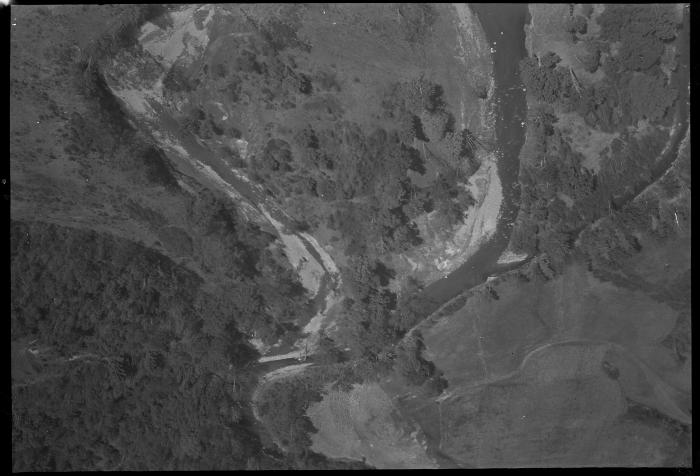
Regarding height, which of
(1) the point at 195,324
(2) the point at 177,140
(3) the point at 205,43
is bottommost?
(1) the point at 195,324

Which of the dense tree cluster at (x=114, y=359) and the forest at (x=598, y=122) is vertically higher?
the forest at (x=598, y=122)

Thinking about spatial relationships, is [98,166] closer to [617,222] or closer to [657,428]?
[617,222]

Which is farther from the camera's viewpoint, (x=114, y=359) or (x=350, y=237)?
(x=350, y=237)

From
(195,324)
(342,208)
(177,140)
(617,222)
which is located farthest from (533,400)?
(177,140)

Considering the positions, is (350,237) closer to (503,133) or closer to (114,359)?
(503,133)

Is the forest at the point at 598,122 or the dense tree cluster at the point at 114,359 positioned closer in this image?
the dense tree cluster at the point at 114,359

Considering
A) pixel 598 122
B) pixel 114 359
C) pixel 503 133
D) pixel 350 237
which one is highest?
pixel 598 122

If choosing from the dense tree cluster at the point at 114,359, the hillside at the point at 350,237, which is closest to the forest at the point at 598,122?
the hillside at the point at 350,237

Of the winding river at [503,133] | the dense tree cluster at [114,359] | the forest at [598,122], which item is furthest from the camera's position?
the winding river at [503,133]

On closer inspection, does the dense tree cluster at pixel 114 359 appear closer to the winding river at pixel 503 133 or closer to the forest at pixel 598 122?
the winding river at pixel 503 133

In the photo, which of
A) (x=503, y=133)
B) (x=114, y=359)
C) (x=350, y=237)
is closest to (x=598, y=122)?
(x=503, y=133)

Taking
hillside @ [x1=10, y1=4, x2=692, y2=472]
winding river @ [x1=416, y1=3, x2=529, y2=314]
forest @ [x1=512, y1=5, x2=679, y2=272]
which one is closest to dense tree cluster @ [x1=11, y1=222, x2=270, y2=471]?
hillside @ [x1=10, y1=4, x2=692, y2=472]
